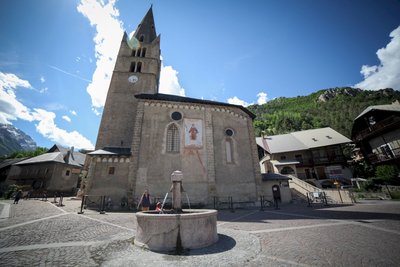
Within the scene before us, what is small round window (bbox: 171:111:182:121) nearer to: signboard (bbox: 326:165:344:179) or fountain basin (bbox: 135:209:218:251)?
fountain basin (bbox: 135:209:218:251)

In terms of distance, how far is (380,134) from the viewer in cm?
2545

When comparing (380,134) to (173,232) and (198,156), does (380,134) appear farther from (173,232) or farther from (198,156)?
(173,232)

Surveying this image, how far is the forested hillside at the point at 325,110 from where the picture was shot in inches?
2360

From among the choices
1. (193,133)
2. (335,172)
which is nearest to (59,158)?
(193,133)

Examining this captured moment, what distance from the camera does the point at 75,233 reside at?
6.55m

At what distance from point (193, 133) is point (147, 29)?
22.7 meters

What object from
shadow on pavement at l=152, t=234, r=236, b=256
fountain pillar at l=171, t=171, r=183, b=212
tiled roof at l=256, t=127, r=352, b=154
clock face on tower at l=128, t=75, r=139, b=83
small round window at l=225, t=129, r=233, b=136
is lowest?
shadow on pavement at l=152, t=234, r=236, b=256

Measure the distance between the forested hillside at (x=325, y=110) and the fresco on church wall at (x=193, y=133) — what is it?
5060 cm

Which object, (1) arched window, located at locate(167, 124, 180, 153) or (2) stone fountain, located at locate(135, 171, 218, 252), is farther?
(1) arched window, located at locate(167, 124, 180, 153)

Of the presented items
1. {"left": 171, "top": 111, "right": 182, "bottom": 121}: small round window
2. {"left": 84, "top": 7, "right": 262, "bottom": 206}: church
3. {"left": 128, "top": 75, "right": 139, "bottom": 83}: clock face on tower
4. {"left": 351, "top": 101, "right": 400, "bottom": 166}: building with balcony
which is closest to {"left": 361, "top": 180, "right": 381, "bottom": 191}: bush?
{"left": 351, "top": 101, "right": 400, "bottom": 166}: building with balcony

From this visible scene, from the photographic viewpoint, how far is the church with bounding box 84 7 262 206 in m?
15.1

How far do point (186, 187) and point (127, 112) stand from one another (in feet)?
39.9

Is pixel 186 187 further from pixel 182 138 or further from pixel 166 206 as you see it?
pixel 182 138

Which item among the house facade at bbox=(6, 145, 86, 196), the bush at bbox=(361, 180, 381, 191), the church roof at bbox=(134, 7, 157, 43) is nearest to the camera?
the bush at bbox=(361, 180, 381, 191)
